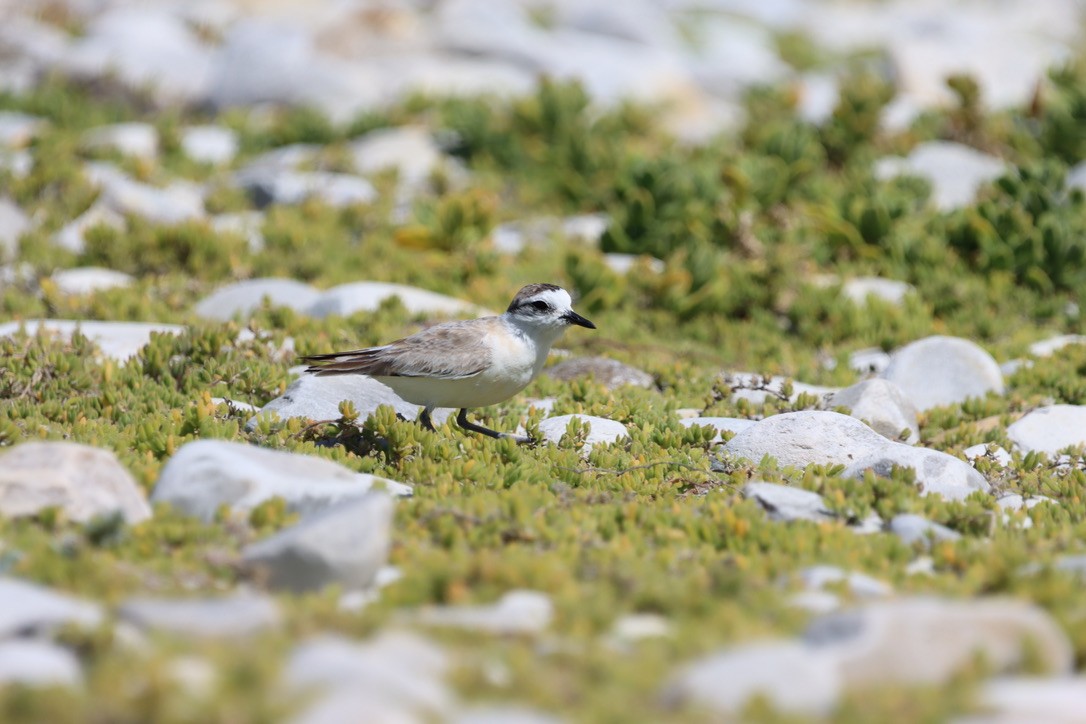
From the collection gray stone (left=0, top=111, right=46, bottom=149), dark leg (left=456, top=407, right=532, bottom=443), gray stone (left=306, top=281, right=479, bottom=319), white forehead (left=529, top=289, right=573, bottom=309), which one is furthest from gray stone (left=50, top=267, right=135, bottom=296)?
white forehead (left=529, top=289, right=573, bottom=309)

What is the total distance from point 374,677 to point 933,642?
6.94 ft

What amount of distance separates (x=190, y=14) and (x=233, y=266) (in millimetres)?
13740

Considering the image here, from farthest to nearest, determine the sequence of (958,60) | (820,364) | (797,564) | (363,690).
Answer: (958,60)
(820,364)
(797,564)
(363,690)

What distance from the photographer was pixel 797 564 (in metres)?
6.41

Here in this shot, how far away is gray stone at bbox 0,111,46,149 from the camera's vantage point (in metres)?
17.0

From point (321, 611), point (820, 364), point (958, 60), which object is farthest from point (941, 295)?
point (958, 60)

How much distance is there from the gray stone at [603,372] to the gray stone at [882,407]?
164 centimetres

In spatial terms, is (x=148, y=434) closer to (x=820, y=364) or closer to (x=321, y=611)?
(x=321, y=611)

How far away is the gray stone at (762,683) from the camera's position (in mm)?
4551

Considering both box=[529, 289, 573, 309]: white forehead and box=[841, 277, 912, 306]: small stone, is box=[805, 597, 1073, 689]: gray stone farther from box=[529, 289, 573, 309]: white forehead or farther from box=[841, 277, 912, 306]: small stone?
box=[841, 277, 912, 306]: small stone

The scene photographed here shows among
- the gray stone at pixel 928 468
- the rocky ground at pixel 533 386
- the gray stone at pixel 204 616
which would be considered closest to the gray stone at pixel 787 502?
the rocky ground at pixel 533 386

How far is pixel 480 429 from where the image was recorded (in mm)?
8797

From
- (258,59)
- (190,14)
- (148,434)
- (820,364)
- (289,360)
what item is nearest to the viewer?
(148,434)

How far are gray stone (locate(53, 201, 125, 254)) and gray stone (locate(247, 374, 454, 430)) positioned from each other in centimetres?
524
